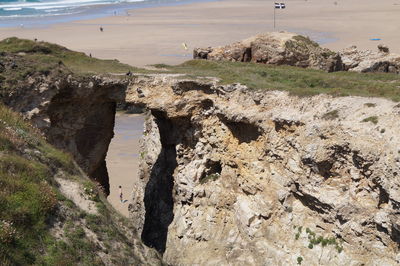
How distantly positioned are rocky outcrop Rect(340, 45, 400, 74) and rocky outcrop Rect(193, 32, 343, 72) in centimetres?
109

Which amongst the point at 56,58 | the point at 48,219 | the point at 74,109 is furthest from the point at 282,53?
the point at 48,219

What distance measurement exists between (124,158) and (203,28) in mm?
50429

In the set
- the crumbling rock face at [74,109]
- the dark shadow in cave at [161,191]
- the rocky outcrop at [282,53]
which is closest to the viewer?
the crumbling rock face at [74,109]

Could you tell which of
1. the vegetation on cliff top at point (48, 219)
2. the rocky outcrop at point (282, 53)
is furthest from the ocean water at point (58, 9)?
the vegetation on cliff top at point (48, 219)

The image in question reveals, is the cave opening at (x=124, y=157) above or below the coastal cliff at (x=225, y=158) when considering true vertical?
below

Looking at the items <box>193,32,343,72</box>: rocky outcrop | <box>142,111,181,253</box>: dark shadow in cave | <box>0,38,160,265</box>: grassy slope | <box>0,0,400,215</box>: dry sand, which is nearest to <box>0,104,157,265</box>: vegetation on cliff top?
<box>0,38,160,265</box>: grassy slope

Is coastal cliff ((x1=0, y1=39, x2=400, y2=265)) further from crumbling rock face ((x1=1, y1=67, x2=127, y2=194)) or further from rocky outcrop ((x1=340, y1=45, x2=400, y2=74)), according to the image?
rocky outcrop ((x1=340, y1=45, x2=400, y2=74))

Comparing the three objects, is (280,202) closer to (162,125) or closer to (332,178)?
(332,178)

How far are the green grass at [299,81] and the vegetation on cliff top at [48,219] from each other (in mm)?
10885

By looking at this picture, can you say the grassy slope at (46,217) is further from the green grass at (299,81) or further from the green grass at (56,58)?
the green grass at (299,81)

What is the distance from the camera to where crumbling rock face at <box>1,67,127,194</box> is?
90.1 feet

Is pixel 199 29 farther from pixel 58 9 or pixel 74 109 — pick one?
pixel 74 109

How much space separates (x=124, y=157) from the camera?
153 feet

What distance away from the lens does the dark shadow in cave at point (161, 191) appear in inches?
1166
